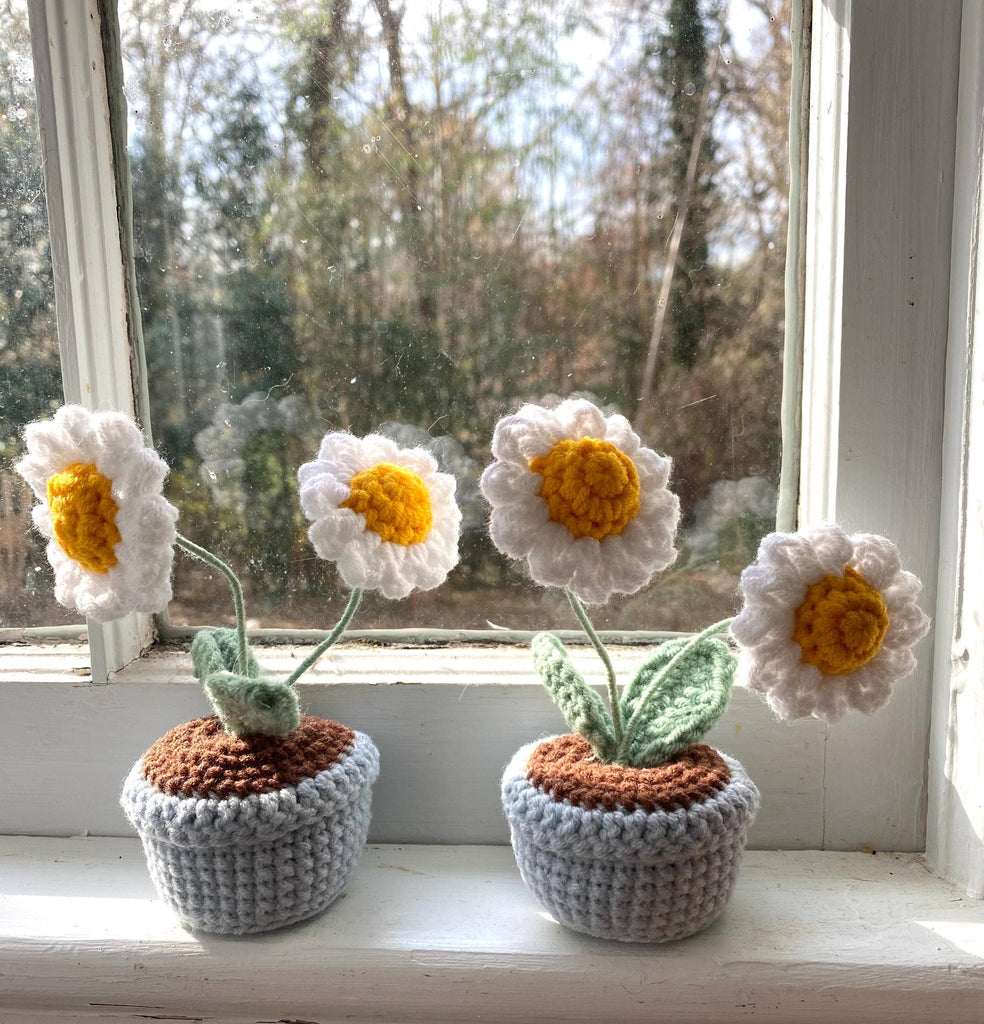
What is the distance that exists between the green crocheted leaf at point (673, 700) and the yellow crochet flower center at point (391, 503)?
0.18m

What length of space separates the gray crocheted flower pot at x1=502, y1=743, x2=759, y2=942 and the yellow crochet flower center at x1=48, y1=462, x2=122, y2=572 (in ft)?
0.91

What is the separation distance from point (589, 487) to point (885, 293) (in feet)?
0.86

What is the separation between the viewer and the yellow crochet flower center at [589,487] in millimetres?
449

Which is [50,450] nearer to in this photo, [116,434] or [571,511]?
[116,434]

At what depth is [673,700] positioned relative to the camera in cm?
54

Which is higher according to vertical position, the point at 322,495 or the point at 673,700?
the point at 322,495

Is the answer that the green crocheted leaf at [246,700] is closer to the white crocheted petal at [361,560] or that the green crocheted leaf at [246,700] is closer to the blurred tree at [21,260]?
the white crocheted petal at [361,560]

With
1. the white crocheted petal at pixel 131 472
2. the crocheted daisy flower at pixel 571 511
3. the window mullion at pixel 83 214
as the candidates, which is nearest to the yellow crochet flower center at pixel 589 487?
the crocheted daisy flower at pixel 571 511

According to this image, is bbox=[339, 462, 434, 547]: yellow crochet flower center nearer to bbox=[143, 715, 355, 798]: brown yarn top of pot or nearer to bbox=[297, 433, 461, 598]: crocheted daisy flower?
bbox=[297, 433, 461, 598]: crocheted daisy flower

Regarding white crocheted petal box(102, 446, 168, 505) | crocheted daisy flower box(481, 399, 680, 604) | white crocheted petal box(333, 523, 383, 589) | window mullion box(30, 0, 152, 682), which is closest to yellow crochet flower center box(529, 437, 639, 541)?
crocheted daisy flower box(481, 399, 680, 604)

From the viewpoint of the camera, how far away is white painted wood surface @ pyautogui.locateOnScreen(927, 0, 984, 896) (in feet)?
1.70

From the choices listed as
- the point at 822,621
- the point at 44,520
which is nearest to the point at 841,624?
the point at 822,621

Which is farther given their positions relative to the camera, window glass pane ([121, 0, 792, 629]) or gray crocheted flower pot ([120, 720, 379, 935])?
window glass pane ([121, 0, 792, 629])

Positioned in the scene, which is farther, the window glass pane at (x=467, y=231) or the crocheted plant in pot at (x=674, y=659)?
the window glass pane at (x=467, y=231)
